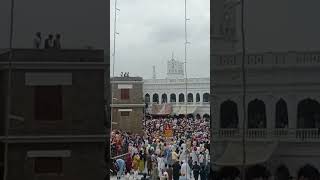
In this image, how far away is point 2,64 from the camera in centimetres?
271

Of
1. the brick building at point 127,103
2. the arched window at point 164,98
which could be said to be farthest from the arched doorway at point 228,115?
the brick building at point 127,103

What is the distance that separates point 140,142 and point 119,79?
0.57 meters

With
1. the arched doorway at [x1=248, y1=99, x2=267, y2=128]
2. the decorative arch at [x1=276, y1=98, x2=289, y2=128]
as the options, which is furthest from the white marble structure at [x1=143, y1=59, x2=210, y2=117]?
the decorative arch at [x1=276, y1=98, x2=289, y2=128]

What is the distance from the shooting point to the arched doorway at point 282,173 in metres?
2.79

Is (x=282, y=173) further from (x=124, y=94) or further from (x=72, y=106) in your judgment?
(x=72, y=106)

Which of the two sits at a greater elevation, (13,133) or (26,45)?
(26,45)

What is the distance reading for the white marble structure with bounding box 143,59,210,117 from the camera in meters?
2.94

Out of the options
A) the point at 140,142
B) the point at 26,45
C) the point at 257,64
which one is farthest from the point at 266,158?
the point at 26,45

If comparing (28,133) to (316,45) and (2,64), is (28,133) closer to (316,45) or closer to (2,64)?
(2,64)

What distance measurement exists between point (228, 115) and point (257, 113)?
15 centimetres

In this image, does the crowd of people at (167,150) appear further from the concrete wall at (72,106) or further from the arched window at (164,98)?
the concrete wall at (72,106)

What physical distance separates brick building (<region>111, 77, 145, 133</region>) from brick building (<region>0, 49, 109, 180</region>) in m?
0.18

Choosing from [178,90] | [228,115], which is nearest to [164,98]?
[178,90]

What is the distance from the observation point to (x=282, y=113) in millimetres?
2805
